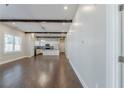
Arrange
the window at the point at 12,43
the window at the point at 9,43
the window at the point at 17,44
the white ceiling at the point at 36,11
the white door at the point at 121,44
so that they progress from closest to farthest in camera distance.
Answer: the white door at the point at 121,44
the white ceiling at the point at 36,11
the window at the point at 9,43
the window at the point at 12,43
the window at the point at 17,44

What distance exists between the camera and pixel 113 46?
1932mm

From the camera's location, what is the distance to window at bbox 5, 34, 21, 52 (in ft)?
32.8

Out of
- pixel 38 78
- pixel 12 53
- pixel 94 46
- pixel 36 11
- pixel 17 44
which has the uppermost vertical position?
pixel 36 11

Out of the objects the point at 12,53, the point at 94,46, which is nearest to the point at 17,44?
the point at 12,53

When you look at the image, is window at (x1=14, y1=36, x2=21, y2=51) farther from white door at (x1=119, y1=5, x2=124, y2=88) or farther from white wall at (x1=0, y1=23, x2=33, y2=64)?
white door at (x1=119, y1=5, x2=124, y2=88)

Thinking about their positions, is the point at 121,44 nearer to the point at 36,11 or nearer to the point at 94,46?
the point at 94,46

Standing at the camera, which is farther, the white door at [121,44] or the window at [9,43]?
the window at [9,43]

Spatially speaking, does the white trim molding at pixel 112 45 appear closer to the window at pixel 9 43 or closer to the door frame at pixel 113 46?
the door frame at pixel 113 46

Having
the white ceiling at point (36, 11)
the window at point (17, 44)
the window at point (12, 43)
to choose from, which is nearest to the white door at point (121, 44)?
the white ceiling at point (36, 11)

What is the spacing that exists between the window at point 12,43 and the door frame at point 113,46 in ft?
29.3

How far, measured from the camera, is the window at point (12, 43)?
1000 cm

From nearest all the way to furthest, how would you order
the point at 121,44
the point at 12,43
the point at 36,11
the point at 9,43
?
1. the point at 121,44
2. the point at 36,11
3. the point at 9,43
4. the point at 12,43

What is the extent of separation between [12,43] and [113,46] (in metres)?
10.1
